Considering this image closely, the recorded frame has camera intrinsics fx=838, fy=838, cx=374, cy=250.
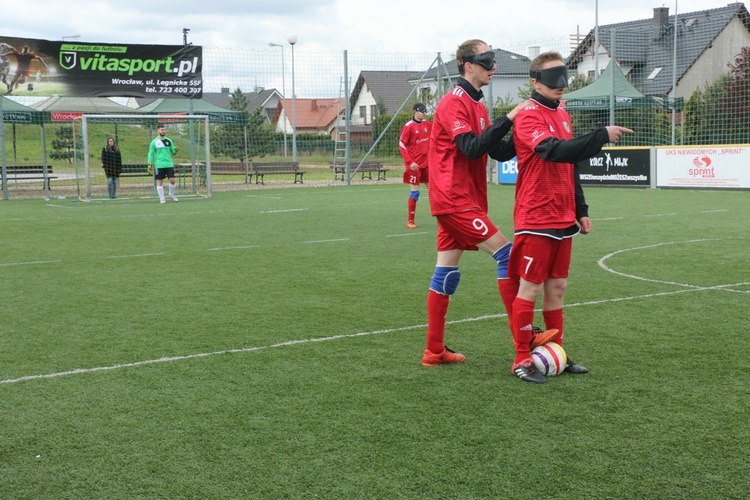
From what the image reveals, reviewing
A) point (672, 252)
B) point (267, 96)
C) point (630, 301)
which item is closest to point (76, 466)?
point (630, 301)

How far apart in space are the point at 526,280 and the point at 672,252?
5.80 metres

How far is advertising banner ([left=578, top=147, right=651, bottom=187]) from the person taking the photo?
22.7m

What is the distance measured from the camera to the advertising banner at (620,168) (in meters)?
22.7

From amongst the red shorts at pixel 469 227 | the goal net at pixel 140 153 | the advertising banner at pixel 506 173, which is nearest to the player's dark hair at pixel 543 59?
the red shorts at pixel 469 227

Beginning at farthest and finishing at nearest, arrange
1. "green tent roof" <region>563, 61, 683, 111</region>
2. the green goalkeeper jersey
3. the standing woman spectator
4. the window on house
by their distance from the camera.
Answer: the window on house
"green tent roof" <region>563, 61, 683, 111</region>
the standing woman spectator
the green goalkeeper jersey

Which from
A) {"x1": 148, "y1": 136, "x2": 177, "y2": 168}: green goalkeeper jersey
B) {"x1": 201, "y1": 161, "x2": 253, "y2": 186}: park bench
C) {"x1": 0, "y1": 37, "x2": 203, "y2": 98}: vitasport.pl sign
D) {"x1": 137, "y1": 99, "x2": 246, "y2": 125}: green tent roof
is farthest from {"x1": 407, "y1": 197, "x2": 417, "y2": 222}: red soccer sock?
{"x1": 201, "y1": 161, "x2": 253, "y2": 186}: park bench

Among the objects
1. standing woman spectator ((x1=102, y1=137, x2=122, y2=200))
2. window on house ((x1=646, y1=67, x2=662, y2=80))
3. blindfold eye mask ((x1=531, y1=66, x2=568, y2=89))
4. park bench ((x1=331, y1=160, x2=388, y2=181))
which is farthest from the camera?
window on house ((x1=646, y1=67, x2=662, y2=80))

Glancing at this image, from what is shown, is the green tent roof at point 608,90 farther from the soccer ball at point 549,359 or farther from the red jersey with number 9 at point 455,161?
the soccer ball at point 549,359

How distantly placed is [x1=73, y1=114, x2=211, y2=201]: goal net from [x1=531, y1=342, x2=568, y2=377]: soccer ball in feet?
63.8

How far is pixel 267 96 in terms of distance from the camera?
90625 mm

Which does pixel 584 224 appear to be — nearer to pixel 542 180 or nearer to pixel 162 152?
pixel 542 180

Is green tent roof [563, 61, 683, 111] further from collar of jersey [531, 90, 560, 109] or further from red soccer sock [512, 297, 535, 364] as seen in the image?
red soccer sock [512, 297, 535, 364]

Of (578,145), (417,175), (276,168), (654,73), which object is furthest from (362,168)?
(578,145)

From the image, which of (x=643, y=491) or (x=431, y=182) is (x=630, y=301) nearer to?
(x=431, y=182)
